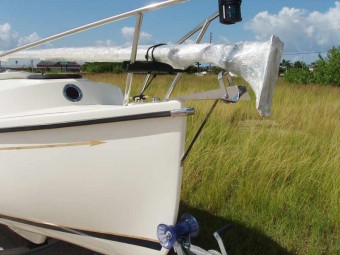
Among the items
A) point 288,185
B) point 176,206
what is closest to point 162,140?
point 176,206

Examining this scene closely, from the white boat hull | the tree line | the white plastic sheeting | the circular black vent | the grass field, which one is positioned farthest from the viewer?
the tree line

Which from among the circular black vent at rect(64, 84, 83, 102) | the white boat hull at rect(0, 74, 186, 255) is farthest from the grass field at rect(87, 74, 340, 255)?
the circular black vent at rect(64, 84, 83, 102)

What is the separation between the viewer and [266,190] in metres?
4.27

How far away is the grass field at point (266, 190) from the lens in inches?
148

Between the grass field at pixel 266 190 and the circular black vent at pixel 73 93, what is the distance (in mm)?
1553

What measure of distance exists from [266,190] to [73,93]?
1977 millimetres

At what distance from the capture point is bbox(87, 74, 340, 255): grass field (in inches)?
148

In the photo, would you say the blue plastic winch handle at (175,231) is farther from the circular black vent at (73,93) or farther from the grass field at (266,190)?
the circular black vent at (73,93)

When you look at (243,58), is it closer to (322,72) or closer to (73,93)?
(73,93)

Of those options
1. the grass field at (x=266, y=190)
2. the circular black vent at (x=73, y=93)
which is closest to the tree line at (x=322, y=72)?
the grass field at (x=266, y=190)

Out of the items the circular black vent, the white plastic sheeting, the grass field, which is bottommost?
the grass field

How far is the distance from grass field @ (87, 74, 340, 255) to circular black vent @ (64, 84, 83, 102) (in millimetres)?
1553

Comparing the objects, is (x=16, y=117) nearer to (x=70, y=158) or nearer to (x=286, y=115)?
(x=70, y=158)

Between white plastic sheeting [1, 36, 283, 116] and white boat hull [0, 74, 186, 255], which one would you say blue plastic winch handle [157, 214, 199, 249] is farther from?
white plastic sheeting [1, 36, 283, 116]
